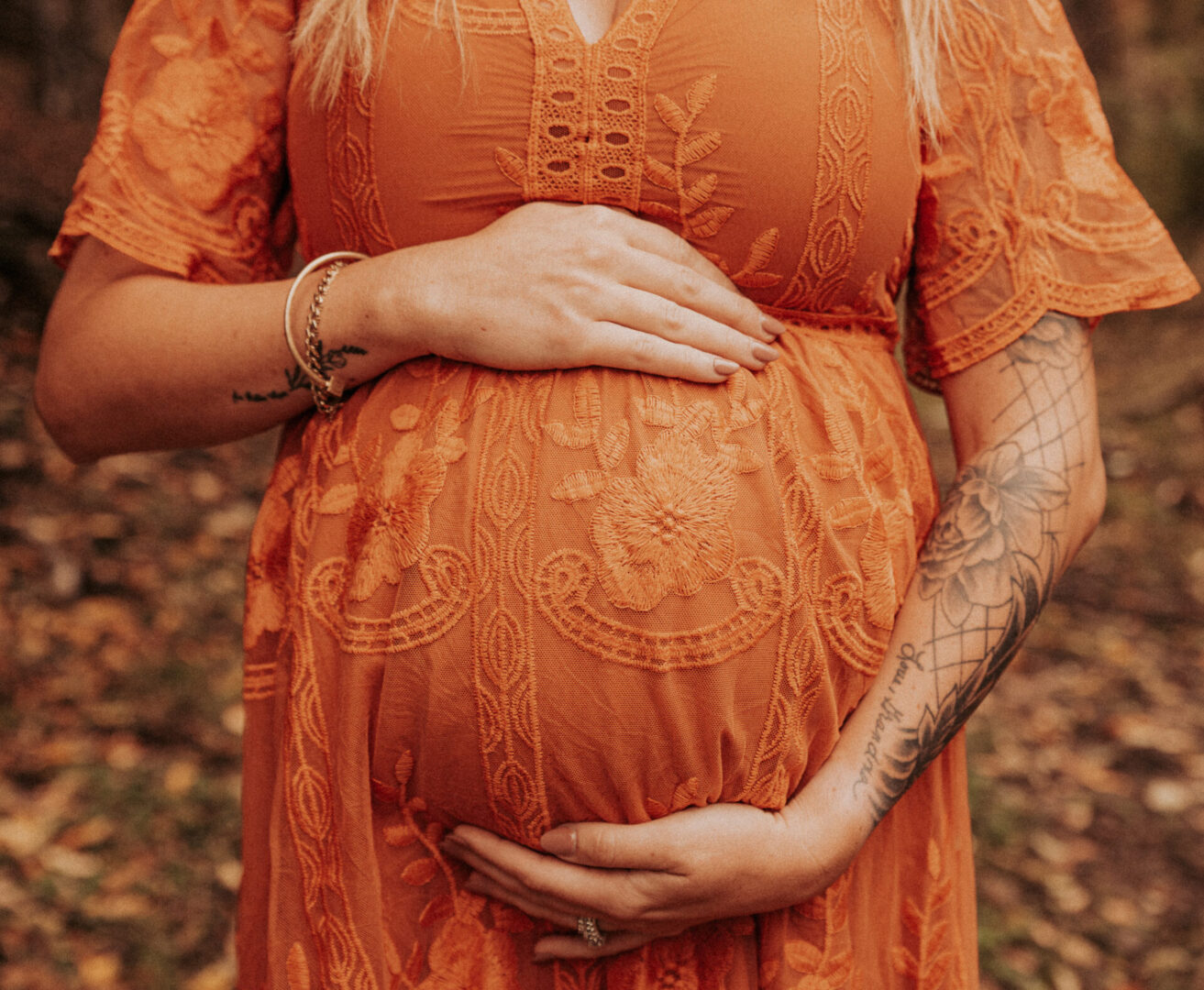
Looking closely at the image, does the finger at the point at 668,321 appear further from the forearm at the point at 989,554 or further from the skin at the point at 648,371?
the forearm at the point at 989,554

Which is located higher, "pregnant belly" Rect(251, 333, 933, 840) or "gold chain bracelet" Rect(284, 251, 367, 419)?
"gold chain bracelet" Rect(284, 251, 367, 419)

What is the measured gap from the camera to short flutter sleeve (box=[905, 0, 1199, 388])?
1.16 metres

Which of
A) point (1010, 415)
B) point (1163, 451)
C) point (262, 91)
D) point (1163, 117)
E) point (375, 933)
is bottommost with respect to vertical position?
point (1163, 451)

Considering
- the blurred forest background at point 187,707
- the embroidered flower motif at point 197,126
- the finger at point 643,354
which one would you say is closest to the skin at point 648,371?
the finger at point 643,354

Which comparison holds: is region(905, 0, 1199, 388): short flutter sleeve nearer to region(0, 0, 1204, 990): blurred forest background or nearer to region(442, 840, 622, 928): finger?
region(442, 840, 622, 928): finger

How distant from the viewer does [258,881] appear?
1218 millimetres

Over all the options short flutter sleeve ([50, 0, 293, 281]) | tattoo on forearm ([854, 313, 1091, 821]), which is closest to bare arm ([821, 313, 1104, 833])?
tattoo on forearm ([854, 313, 1091, 821])

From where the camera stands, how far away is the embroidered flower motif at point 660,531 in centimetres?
99

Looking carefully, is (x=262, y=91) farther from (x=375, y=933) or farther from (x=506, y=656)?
(x=375, y=933)

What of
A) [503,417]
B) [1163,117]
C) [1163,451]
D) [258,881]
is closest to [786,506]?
[503,417]

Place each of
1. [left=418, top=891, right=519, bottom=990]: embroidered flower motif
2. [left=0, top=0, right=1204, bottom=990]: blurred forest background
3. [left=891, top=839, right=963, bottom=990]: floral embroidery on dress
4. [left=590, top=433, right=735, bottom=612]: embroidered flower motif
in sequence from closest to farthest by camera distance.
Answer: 1. [left=590, top=433, right=735, bottom=612]: embroidered flower motif
2. [left=418, top=891, right=519, bottom=990]: embroidered flower motif
3. [left=891, top=839, right=963, bottom=990]: floral embroidery on dress
4. [left=0, top=0, right=1204, bottom=990]: blurred forest background

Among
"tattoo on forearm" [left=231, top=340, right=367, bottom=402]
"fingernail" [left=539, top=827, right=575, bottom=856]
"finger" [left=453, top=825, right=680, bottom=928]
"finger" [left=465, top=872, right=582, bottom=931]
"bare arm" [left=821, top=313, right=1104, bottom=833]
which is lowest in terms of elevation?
"finger" [left=465, top=872, right=582, bottom=931]

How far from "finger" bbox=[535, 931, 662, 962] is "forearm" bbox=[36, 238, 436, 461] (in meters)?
0.66

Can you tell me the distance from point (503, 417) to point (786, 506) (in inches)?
12.1
